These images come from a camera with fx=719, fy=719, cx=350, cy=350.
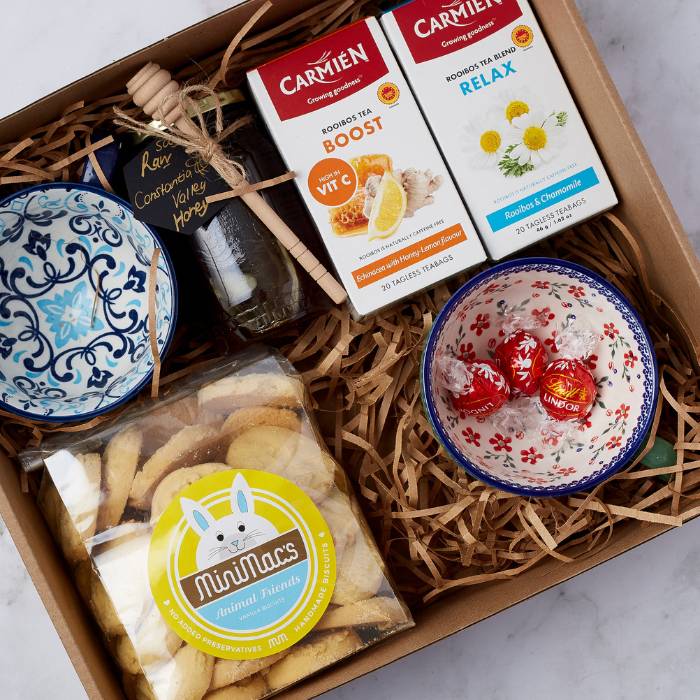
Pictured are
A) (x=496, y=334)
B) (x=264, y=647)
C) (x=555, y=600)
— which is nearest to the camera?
(x=264, y=647)

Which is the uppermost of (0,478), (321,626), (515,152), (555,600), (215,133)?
(215,133)

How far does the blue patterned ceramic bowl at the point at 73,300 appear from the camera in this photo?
110 cm

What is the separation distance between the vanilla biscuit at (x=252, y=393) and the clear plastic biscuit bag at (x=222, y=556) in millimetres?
13

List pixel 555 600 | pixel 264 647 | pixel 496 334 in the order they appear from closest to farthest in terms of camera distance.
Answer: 1. pixel 264 647
2. pixel 496 334
3. pixel 555 600

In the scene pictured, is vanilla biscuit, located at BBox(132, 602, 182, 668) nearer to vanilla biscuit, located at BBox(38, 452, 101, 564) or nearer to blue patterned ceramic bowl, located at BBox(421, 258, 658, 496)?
vanilla biscuit, located at BBox(38, 452, 101, 564)

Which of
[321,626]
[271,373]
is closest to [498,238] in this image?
[271,373]

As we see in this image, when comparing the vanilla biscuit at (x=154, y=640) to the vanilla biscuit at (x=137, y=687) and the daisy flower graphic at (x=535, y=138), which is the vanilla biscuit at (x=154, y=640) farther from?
the daisy flower graphic at (x=535, y=138)

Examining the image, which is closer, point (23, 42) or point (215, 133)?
point (215, 133)

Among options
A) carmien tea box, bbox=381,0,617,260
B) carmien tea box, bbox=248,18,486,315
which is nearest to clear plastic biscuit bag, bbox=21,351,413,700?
carmien tea box, bbox=248,18,486,315

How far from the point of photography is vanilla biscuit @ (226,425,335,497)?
1.03m

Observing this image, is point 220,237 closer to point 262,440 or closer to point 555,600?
point 262,440

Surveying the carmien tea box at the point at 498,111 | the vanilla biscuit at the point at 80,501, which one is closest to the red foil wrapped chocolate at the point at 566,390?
the carmien tea box at the point at 498,111

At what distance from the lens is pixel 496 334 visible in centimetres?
116

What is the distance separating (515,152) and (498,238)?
13 cm
